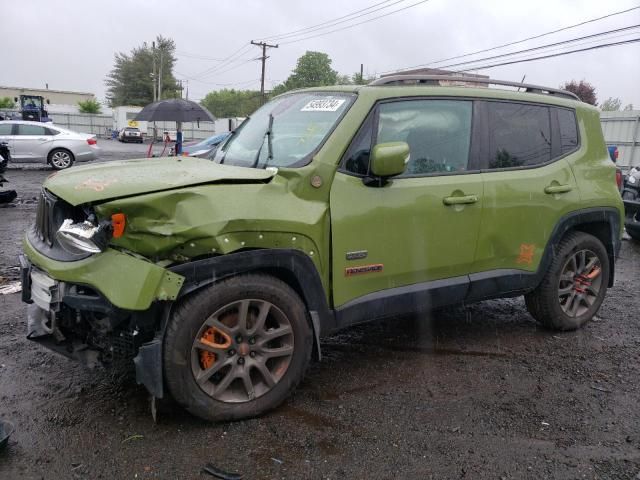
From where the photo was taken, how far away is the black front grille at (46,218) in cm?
304

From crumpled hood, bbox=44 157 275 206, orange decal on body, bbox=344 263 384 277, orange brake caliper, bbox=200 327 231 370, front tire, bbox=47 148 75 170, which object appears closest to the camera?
crumpled hood, bbox=44 157 275 206

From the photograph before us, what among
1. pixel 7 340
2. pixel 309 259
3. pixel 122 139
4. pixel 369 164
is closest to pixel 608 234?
pixel 369 164

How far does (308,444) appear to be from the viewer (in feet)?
Result: 9.44

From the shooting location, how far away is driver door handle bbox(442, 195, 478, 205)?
3.59 m

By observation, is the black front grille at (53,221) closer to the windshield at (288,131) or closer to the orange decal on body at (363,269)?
the windshield at (288,131)

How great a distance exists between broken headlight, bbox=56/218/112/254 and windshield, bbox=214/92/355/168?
1.13 meters

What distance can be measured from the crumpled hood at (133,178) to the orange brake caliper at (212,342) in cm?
77

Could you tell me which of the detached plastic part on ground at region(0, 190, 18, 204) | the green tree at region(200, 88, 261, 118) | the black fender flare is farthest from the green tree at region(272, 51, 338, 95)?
the black fender flare

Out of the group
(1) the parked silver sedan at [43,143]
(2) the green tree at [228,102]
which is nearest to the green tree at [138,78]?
(2) the green tree at [228,102]

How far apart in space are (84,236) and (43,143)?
1638cm

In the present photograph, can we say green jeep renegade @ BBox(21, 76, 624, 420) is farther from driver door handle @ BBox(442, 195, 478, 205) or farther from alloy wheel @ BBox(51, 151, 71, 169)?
alloy wheel @ BBox(51, 151, 71, 169)

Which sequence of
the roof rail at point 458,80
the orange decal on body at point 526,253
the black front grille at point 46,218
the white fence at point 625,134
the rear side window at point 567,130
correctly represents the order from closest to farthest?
the black front grille at point 46,218
the roof rail at point 458,80
the orange decal on body at point 526,253
the rear side window at point 567,130
the white fence at point 625,134

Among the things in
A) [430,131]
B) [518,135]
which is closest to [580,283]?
[518,135]

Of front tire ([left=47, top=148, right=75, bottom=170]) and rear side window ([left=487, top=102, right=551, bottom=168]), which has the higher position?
rear side window ([left=487, top=102, right=551, bottom=168])
